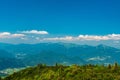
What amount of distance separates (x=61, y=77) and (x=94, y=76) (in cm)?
389

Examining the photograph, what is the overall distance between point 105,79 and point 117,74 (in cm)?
238

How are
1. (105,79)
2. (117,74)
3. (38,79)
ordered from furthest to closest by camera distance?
(38,79) → (117,74) → (105,79)

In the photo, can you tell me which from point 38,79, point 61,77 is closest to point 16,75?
point 38,79

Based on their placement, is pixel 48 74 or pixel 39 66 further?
pixel 39 66

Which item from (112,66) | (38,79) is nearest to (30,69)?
(38,79)

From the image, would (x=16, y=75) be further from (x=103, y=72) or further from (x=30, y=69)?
(x=103, y=72)

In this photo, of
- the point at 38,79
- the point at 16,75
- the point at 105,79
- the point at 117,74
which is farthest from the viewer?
the point at 16,75

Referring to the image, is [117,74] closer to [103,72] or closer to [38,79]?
[103,72]

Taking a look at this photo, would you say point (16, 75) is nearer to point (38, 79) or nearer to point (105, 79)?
point (38, 79)

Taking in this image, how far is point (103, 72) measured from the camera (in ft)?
96.4

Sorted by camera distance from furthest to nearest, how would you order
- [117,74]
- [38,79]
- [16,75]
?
[16,75] < [38,79] < [117,74]

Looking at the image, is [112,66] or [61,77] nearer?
[61,77]

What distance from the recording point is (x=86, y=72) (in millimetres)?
29594

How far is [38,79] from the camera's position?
31219 millimetres
